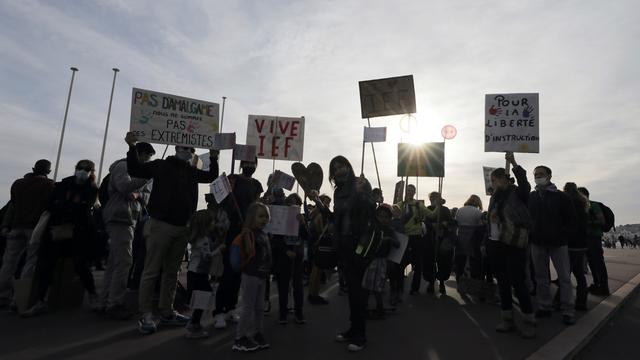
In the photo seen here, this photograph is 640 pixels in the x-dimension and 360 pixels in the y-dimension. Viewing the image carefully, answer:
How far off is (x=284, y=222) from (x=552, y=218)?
154 inches

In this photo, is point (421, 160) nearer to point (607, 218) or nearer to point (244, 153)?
point (607, 218)

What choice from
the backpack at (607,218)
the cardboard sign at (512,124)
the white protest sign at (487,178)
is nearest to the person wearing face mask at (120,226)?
the cardboard sign at (512,124)

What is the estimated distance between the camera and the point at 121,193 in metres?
5.37

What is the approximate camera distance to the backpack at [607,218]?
26.7ft

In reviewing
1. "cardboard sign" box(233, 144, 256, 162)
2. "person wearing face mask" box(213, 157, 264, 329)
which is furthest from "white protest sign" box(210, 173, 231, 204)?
"cardboard sign" box(233, 144, 256, 162)

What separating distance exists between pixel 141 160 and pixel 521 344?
5.11 meters

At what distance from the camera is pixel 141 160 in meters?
5.28

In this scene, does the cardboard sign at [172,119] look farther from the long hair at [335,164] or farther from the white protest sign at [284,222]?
the long hair at [335,164]

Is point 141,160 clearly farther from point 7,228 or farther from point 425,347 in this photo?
point 425,347

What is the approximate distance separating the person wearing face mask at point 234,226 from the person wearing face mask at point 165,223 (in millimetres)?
502

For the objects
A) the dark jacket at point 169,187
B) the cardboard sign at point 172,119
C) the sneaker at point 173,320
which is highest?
the cardboard sign at point 172,119

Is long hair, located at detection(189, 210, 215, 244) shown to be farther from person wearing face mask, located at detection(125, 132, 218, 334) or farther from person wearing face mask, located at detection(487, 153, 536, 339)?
person wearing face mask, located at detection(487, 153, 536, 339)

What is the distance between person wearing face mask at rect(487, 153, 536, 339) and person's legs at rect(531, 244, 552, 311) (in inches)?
52.1

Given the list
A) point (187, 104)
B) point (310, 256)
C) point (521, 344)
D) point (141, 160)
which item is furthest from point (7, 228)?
point (521, 344)
